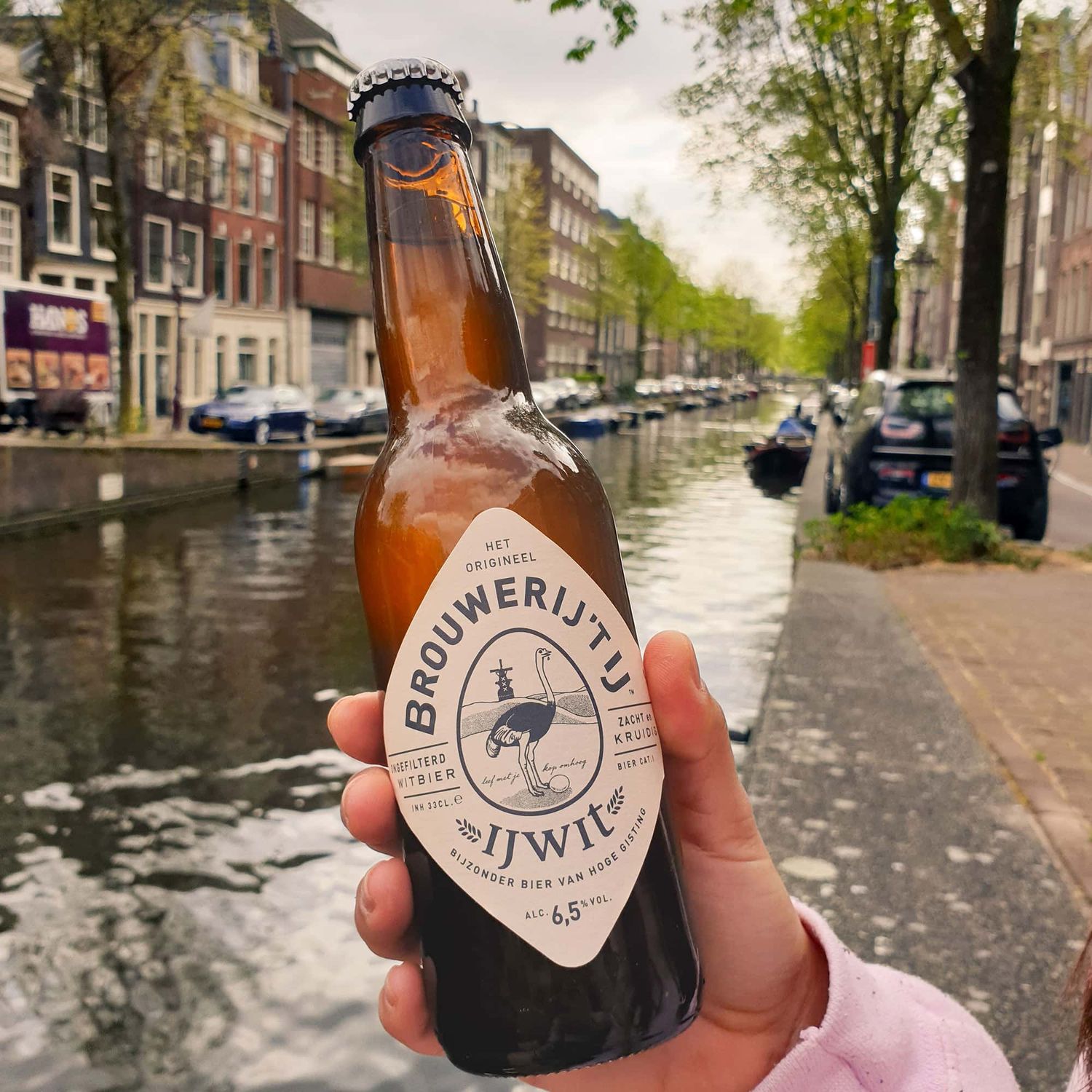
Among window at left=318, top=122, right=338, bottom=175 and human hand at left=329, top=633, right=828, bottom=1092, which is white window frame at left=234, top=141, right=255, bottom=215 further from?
human hand at left=329, top=633, right=828, bottom=1092

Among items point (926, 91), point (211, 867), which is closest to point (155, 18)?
point (926, 91)

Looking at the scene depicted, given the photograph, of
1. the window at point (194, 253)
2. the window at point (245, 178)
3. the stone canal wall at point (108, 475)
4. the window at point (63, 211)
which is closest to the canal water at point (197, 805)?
the stone canal wall at point (108, 475)

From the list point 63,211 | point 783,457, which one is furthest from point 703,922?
point 63,211

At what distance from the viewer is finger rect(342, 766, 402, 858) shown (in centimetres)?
172

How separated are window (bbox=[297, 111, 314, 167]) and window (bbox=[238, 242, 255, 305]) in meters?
4.87

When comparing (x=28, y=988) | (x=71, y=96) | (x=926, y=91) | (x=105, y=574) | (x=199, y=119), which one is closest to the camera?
(x=28, y=988)

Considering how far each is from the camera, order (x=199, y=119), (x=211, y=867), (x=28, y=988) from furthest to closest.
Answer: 1. (x=199, y=119)
2. (x=211, y=867)
3. (x=28, y=988)

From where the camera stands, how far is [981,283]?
11.1m

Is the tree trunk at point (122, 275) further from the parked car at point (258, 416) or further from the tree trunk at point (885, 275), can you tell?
the tree trunk at point (885, 275)

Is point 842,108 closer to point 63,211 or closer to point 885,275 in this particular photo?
point 885,275

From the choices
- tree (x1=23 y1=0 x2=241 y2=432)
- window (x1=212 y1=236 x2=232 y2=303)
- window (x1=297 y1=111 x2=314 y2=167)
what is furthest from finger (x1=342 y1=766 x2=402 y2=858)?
window (x1=297 y1=111 x2=314 y2=167)

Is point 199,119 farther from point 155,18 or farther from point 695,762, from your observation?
point 695,762

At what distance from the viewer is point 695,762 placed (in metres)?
1.75

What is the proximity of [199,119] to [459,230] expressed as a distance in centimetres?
2665
